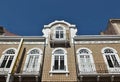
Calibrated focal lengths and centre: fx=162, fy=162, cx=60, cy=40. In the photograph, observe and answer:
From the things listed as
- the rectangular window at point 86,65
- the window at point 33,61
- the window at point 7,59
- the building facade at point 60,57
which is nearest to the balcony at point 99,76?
the building facade at point 60,57

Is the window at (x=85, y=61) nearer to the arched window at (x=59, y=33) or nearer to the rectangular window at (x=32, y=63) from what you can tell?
the arched window at (x=59, y=33)

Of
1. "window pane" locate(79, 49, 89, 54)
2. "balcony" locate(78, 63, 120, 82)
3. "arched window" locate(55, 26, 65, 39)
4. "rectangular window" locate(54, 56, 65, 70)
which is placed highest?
"arched window" locate(55, 26, 65, 39)

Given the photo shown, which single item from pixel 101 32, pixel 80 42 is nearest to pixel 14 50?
pixel 80 42

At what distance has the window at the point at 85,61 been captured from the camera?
44.4 ft

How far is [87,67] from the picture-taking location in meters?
14.0

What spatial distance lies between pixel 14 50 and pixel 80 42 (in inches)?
262

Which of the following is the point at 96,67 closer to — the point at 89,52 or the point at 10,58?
the point at 89,52

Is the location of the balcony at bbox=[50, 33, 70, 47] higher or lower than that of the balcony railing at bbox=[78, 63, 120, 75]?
higher

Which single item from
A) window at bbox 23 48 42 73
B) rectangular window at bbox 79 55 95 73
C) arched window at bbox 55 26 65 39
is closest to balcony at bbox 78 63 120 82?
rectangular window at bbox 79 55 95 73

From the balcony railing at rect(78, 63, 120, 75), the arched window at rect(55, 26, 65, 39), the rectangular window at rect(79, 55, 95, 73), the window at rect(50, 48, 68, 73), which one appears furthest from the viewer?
the arched window at rect(55, 26, 65, 39)

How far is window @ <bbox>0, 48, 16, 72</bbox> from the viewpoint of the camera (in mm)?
Result: 14324

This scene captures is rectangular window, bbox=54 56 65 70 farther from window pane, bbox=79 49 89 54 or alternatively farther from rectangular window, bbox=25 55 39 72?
window pane, bbox=79 49 89 54

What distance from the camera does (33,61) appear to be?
14.8 metres

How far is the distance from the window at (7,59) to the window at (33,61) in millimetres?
1574
